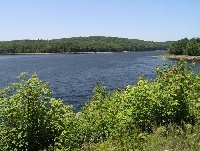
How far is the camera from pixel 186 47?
167 metres

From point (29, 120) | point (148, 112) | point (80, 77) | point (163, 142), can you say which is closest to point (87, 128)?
point (29, 120)

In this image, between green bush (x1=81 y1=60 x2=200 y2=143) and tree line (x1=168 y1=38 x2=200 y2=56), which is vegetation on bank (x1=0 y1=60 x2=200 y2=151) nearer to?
green bush (x1=81 y1=60 x2=200 y2=143)

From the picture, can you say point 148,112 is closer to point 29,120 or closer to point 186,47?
point 29,120

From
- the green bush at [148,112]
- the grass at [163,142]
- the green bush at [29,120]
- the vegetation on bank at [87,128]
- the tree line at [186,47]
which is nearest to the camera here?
the grass at [163,142]

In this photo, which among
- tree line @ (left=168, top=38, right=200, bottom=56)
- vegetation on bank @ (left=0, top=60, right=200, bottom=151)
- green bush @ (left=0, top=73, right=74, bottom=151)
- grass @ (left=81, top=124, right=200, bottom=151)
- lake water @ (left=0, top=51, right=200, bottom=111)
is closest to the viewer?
grass @ (left=81, top=124, right=200, bottom=151)

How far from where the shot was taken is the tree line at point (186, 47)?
16038cm

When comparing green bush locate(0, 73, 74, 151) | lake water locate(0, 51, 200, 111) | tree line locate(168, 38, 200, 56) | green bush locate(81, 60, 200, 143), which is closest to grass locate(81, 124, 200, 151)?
green bush locate(81, 60, 200, 143)

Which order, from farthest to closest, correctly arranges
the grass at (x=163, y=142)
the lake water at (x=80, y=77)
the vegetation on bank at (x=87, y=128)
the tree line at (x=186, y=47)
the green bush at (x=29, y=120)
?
the tree line at (x=186, y=47), the lake water at (x=80, y=77), the green bush at (x=29, y=120), the vegetation on bank at (x=87, y=128), the grass at (x=163, y=142)

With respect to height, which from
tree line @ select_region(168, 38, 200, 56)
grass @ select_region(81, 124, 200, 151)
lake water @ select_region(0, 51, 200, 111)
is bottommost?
lake water @ select_region(0, 51, 200, 111)

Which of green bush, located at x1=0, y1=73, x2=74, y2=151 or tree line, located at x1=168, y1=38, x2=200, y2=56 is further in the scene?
tree line, located at x1=168, y1=38, x2=200, y2=56

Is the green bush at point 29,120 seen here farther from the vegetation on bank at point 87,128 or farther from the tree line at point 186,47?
the tree line at point 186,47

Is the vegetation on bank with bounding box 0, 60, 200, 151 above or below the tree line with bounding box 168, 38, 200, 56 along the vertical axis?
below

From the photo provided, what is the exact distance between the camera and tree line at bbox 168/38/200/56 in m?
160

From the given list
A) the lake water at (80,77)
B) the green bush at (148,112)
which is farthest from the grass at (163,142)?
the lake water at (80,77)
